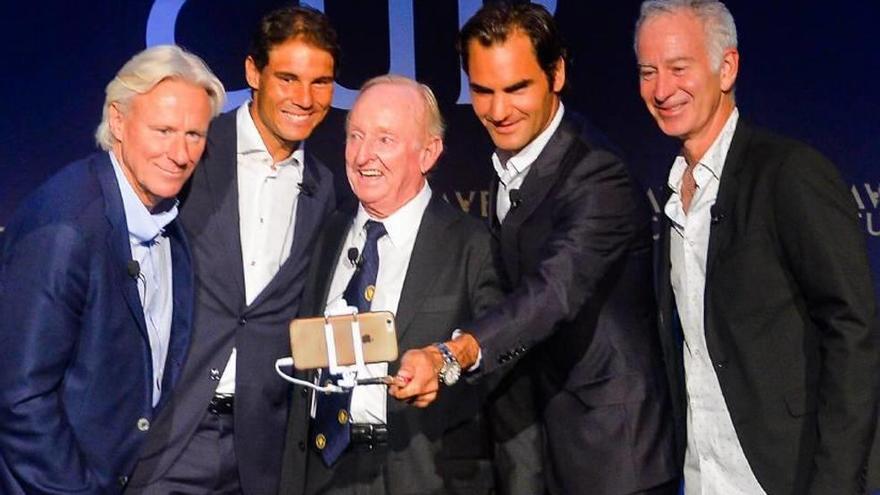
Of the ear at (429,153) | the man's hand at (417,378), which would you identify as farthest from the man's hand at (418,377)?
the ear at (429,153)

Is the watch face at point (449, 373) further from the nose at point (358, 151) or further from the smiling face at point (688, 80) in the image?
the smiling face at point (688, 80)

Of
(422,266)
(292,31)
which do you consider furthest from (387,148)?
(292,31)

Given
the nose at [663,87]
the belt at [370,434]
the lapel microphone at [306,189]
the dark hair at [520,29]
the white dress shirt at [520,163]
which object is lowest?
the belt at [370,434]

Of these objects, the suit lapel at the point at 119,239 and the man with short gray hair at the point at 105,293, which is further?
the suit lapel at the point at 119,239

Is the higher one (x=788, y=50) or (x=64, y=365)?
(x=788, y=50)

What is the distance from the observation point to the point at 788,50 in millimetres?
4484

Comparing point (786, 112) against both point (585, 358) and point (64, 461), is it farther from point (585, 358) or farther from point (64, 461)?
point (64, 461)

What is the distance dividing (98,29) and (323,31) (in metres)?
1.19

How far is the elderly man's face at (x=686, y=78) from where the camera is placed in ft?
10.0

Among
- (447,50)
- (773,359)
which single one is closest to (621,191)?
(773,359)

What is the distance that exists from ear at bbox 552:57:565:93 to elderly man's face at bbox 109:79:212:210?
820 millimetres

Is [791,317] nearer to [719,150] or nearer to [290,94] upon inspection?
[719,150]

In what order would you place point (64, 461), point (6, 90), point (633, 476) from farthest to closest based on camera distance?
1. point (6, 90)
2. point (633, 476)
3. point (64, 461)

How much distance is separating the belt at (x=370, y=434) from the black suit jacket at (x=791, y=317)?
73cm
